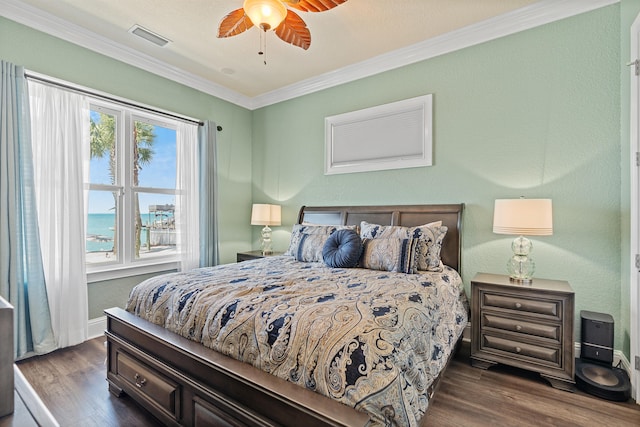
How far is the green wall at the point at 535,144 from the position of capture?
249 cm

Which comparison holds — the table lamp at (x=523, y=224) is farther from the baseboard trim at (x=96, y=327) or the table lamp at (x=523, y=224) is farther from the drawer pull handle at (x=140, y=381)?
the baseboard trim at (x=96, y=327)

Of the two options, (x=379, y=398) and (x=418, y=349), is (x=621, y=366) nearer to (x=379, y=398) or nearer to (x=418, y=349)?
(x=418, y=349)

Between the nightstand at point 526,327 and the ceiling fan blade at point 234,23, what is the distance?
2.63 metres

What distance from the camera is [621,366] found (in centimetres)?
238

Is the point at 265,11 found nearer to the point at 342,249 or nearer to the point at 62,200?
the point at 342,249

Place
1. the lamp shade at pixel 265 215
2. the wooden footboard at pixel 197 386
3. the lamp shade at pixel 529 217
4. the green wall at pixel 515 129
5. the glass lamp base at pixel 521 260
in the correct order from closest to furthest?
the wooden footboard at pixel 197 386 → the lamp shade at pixel 529 217 → the green wall at pixel 515 129 → the glass lamp base at pixel 521 260 → the lamp shade at pixel 265 215

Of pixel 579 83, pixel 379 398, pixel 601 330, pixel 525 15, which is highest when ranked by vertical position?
pixel 525 15

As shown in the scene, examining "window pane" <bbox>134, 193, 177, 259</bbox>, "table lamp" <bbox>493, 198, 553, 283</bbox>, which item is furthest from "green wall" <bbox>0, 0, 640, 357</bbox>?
"window pane" <bbox>134, 193, 177, 259</bbox>

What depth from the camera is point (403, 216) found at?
132 inches

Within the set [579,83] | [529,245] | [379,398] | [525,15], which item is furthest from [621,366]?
[525,15]

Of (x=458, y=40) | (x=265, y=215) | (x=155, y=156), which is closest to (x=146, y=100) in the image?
(x=155, y=156)

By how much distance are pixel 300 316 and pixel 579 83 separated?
2.92 m

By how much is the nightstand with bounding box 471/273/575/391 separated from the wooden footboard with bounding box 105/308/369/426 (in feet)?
5.94

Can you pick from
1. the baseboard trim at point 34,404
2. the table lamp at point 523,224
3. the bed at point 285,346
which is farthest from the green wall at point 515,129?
the baseboard trim at point 34,404
